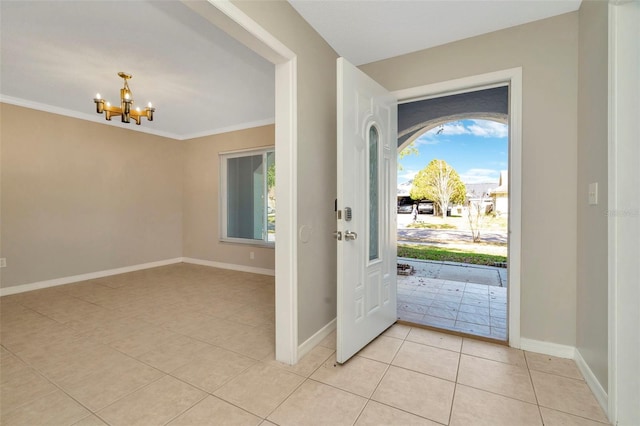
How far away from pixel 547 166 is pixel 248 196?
14.0 ft

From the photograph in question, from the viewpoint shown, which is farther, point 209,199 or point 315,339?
point 209,199

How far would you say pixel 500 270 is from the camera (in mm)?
5102

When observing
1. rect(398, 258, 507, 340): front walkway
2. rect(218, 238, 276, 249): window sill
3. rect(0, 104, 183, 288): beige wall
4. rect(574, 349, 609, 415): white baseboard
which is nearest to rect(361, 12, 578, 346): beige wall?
rect(574, 349, 609, 415): white baseboard

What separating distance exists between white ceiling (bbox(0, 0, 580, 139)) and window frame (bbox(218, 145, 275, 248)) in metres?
1.29

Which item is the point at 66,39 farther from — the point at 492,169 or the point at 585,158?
the point at 492,169

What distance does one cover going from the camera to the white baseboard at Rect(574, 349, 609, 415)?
151cm

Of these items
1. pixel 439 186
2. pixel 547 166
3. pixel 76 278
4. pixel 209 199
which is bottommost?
pixel 76 278

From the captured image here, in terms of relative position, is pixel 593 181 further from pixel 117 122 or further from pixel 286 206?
pixel 117 122

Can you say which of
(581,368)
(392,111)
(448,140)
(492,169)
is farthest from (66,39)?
(492,169)

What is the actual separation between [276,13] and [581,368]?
3.09m

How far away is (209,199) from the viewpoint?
5.27 meters

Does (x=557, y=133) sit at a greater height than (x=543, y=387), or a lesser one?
greater
